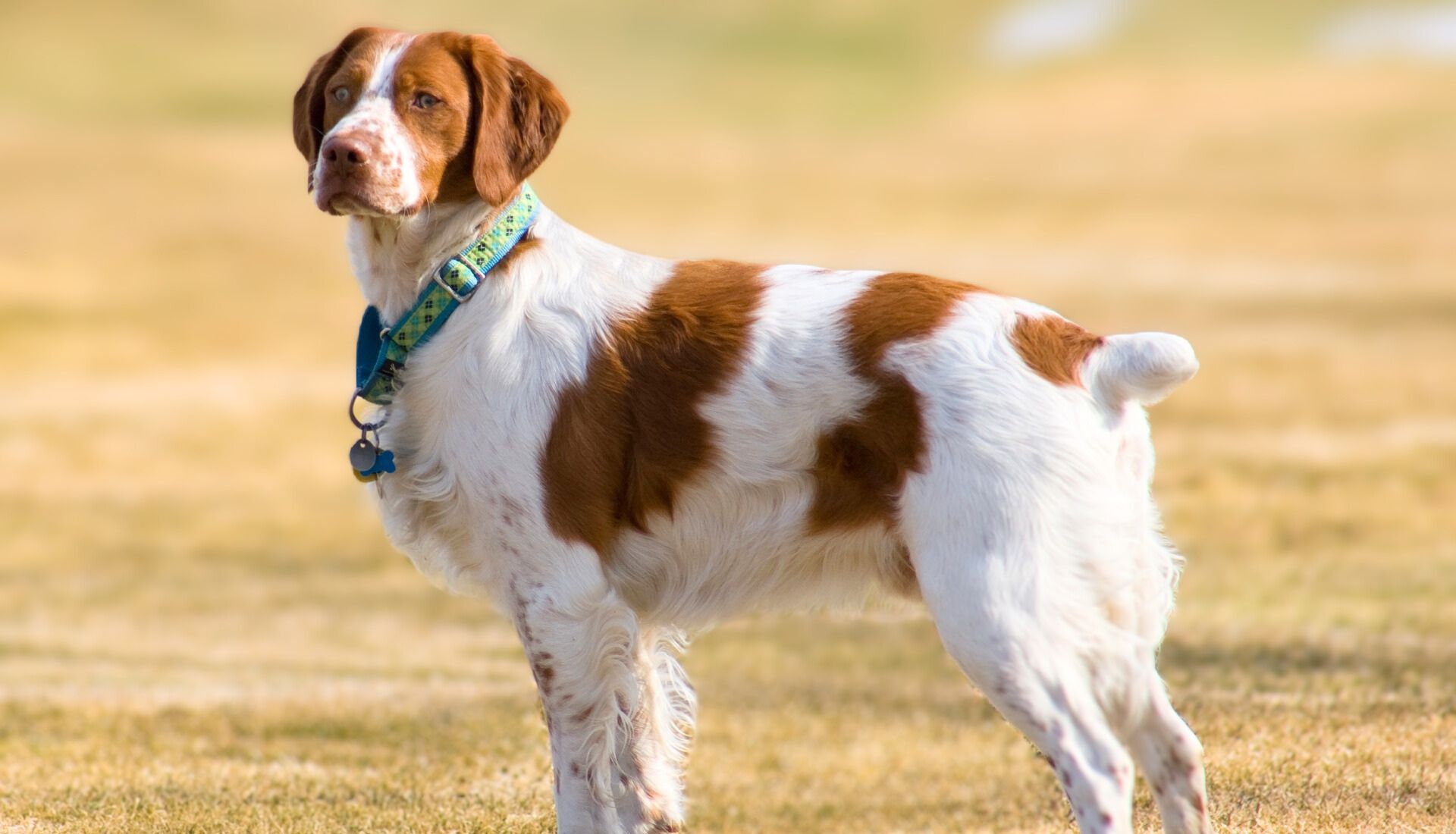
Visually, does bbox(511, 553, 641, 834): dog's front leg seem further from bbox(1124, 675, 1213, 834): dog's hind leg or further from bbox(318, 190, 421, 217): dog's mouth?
bbox(1124, 675, 1213, 834): dog's hind leg

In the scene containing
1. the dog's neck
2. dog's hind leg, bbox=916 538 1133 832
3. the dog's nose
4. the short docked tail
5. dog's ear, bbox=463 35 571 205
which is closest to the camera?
dog's hind leg, bbox=916 538 1133 832

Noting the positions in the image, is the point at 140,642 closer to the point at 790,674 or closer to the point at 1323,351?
the point at 790,674

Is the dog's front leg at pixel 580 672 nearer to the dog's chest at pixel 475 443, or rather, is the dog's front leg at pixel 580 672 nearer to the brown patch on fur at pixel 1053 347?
the dog's chest at pixel 475 443

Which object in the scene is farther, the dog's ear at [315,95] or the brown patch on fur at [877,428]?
the dog's ear at [315,95]

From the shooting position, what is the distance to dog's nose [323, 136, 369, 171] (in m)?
4.14

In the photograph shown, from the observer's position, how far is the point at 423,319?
443 cm

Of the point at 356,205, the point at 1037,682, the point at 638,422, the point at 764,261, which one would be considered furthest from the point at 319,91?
the point at 764,261

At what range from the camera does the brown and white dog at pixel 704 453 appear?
3.82 meters

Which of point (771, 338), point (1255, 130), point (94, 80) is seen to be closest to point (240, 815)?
point (771, 338)

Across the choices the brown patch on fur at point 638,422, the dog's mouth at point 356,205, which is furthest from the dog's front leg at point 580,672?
the dog's mouth at point 356,205

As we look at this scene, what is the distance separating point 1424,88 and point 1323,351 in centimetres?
2492

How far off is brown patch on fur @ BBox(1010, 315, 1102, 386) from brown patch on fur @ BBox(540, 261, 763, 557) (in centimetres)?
71

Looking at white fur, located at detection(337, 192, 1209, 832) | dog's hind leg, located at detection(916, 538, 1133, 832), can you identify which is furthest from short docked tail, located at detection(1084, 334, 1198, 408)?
dog's hind leg, located at detection(916, 538, 1133, 832)

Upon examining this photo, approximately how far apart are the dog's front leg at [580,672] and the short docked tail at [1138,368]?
1366 millimetres
